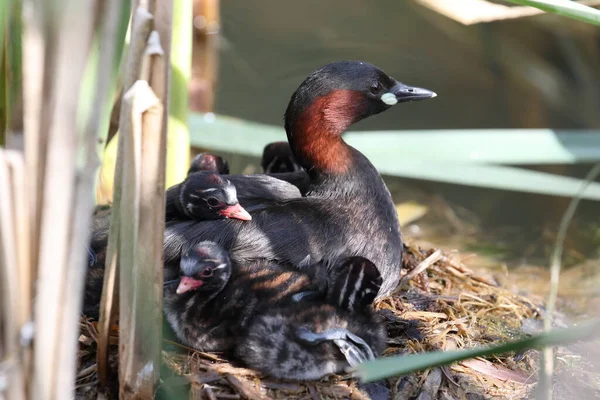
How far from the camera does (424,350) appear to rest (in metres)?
3.35

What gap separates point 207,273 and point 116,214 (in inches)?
28.2

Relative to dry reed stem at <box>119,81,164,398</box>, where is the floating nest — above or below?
below

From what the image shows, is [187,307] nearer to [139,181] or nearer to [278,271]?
[278,271]

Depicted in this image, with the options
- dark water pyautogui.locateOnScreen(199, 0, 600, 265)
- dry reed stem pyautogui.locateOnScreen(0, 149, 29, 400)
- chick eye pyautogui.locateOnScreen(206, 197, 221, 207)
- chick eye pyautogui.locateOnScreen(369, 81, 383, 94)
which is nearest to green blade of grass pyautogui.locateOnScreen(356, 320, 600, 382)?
dry reed stem pyautogui.locateOnScreen(0, 149, 29, 400)

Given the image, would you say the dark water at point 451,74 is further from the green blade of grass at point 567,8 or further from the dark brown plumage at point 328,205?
the green blade of grass at point 567,8

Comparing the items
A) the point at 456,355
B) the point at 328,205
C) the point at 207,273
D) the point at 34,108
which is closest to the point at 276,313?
the point at 207,273

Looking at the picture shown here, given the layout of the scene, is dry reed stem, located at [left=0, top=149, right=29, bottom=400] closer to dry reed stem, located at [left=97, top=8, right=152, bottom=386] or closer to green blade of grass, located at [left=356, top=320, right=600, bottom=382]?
dry reed stem, located at [left=97, top=8, right=152, bottom=386]

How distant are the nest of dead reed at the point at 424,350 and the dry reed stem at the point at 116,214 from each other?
→ 0.79ft

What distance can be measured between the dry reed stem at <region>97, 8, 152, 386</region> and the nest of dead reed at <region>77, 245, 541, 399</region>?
24 centimetres

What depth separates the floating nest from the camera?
3.00 m

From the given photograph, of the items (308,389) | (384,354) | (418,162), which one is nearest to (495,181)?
(418,162)

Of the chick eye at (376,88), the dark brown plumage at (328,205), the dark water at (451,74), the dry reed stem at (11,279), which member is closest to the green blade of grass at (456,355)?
the dry reed stem at (11,279)

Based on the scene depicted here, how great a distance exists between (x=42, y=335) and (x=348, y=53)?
6267 mm

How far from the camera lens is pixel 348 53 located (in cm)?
791
